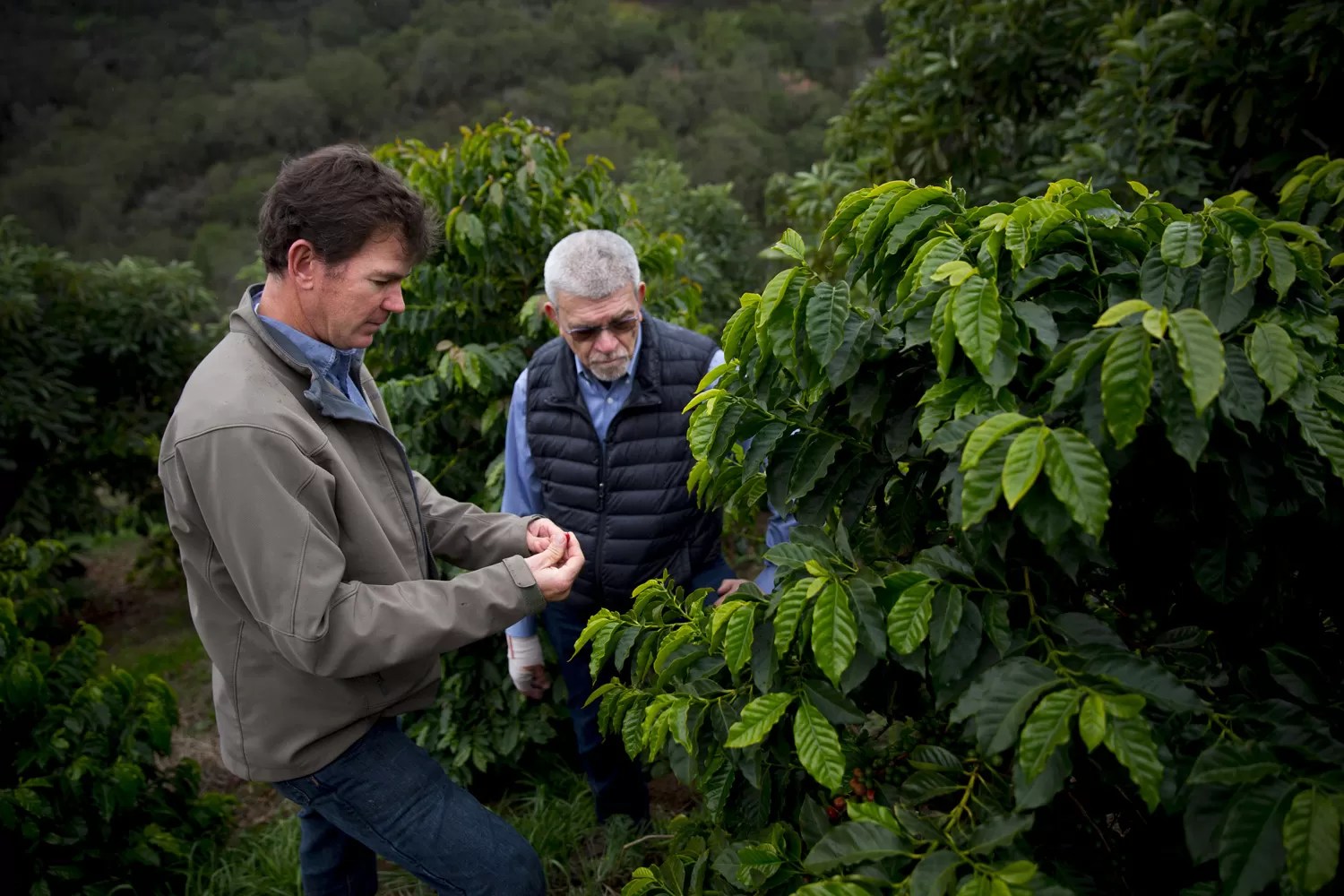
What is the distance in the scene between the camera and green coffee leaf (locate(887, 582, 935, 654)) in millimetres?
1344

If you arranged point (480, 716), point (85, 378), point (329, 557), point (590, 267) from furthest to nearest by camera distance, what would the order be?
1. point (85, 378)
2. point (480, 716)
3. point (590, 267)
4. point (329, 557)

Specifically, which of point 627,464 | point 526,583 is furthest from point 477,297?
point 526,583

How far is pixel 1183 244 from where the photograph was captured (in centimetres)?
137

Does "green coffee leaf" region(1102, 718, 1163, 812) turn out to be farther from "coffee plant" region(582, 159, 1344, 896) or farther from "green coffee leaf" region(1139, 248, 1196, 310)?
"green coffee leaf" region(1139, 248, 1196, 310)

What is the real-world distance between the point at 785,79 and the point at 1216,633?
41.1 feet

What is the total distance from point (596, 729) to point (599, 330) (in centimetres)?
140

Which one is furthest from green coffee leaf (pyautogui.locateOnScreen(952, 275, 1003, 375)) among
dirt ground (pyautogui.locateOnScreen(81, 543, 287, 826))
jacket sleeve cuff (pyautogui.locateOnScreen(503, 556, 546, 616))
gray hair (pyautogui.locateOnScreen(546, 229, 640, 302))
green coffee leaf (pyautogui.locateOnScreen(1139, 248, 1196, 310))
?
dirt ground (pyautogui.locateOnScreen(81, 543, 287, 826))

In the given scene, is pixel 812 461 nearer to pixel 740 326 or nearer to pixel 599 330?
pixel 740 326

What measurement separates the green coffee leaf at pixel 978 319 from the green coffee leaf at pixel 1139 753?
1.63 ft

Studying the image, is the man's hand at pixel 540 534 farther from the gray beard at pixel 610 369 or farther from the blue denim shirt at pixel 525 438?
Answer: the gray beard at pixel 610 369

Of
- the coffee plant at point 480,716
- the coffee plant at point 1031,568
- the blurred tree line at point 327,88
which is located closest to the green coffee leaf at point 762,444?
the coffee plant at point 1031,568

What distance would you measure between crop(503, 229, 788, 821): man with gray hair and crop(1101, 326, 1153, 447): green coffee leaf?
1622mm

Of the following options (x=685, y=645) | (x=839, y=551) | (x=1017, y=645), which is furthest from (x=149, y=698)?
(x=1017, y=645)

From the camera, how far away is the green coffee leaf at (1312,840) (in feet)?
3.52
